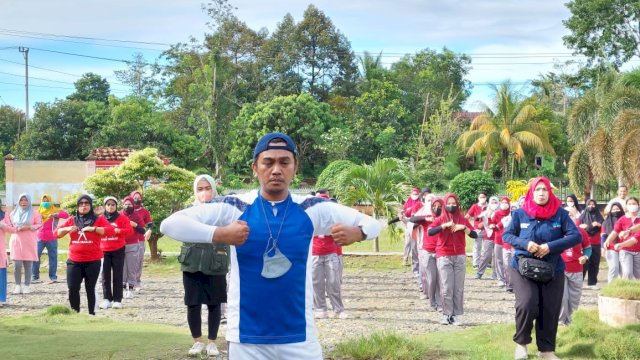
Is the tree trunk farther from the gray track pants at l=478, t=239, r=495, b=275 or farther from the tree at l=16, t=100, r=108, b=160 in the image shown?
the tree at l=16, t=100, r=108, b=160

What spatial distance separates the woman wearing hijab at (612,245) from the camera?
14.3 metres

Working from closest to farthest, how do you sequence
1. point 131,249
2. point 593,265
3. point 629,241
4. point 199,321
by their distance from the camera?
1. point 199,321
2. point 629,241
3. point 131,249
4. point 593,265

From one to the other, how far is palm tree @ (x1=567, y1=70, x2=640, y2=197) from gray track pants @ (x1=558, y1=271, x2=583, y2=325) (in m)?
13.2

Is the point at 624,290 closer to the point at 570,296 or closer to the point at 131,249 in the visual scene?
the point at 570,296

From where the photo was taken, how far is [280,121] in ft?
135

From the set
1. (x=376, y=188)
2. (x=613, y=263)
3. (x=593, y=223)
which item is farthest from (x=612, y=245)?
(x=376, y=188)

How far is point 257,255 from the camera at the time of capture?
15.1 ft

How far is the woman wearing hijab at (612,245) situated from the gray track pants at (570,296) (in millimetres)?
3313

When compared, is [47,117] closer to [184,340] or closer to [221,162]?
[221,162]

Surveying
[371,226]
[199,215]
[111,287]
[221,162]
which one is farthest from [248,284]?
[221,162]

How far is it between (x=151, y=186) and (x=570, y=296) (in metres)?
12.7

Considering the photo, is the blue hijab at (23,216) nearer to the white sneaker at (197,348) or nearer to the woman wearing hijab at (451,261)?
→ the woman wearing hijab at (451,261)

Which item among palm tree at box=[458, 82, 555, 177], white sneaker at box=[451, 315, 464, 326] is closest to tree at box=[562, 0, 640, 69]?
palm tree at box=[458, 82, 555, 177]

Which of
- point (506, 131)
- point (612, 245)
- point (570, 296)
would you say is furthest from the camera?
point (506, 131)
